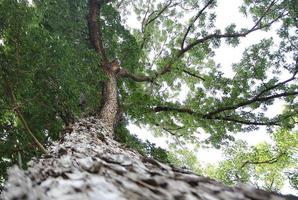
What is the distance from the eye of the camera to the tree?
20.1 ft

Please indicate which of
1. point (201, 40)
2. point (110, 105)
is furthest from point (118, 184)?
point (201, 40)

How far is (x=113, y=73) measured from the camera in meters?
10.1

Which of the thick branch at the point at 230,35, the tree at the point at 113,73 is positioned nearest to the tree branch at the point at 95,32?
the tree at the point at 113,73

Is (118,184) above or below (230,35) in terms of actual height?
below

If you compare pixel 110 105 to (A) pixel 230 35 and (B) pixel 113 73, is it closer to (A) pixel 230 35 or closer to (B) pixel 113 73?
(B) pixel 113 73

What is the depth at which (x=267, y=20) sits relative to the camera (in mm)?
12609

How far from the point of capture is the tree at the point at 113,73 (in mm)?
6113

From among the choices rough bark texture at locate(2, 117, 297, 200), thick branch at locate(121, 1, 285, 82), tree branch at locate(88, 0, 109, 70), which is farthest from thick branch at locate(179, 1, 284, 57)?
rough bark texture at locate(2, 117, 297, 200)

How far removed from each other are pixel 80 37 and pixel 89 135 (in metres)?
5.64

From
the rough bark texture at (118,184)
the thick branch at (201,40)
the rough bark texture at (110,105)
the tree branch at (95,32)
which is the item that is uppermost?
the thick branch at (201,40)

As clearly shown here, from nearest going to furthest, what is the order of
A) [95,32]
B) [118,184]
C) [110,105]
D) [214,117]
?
[118,184] < [110,105] < [95,32] < [214,117]

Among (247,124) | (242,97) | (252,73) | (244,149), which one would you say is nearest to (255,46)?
(252,73)

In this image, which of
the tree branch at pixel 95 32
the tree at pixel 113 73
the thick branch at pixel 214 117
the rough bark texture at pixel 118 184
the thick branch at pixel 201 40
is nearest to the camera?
the rough bark texture at pixel 118 184

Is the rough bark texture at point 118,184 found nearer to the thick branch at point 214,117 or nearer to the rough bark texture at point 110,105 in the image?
the rough bark texture at point 110,105
